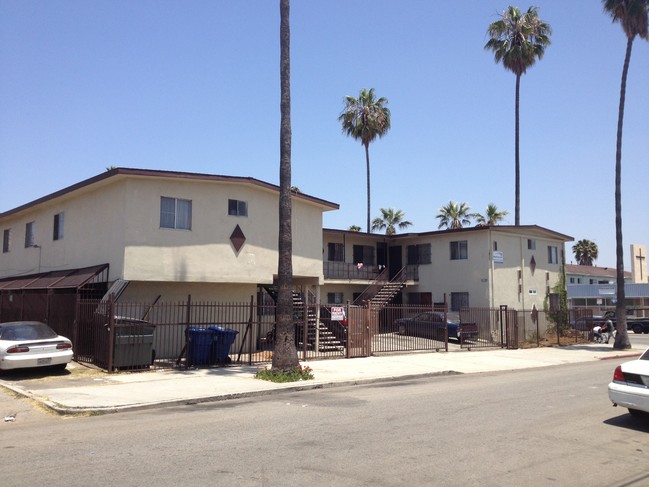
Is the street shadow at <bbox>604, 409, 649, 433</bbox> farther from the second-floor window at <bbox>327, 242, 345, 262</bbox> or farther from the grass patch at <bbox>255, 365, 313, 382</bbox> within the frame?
the second-floor window at <bbox>327, 242, 345, 262</bbox>

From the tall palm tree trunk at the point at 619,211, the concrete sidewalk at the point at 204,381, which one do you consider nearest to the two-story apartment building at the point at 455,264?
the tall palm tree trunk at the point at 619,211

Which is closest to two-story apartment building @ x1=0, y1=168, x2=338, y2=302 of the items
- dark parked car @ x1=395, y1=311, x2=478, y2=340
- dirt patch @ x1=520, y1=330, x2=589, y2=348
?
dark parked car @ x1=395, y1=311, x2=478, y2=340

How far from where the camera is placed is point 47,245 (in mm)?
23641

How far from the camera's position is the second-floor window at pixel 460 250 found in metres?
34.5

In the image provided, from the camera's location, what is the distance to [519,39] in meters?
40.4

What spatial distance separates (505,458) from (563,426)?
247 centimetres

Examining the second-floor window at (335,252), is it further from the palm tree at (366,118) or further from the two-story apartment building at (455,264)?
the palm tree at (366,118)

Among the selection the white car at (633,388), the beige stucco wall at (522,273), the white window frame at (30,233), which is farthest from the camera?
the beige stucco wall at (522,273)

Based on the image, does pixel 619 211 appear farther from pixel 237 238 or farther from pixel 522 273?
pixel 237 238

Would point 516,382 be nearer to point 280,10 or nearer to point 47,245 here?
point 280,10

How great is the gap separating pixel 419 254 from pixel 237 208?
19.3m

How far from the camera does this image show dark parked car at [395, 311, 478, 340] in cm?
2543

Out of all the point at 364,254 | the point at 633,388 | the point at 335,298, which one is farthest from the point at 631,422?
the point at 364,254

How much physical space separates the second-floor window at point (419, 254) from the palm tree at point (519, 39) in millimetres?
Result: 14880
